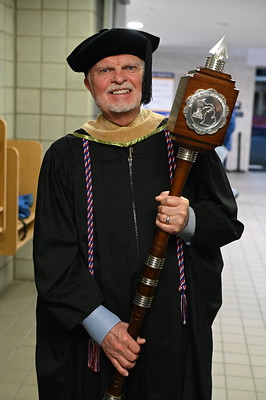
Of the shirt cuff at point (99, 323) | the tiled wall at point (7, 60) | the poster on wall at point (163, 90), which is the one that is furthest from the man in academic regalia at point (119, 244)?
the poster on wall at point (163, 90)

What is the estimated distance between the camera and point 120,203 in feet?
5.12

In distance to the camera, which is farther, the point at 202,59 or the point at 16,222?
the point at 202,59

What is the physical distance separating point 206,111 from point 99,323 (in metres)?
0.62

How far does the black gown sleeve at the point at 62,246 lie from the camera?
1500 millimetres

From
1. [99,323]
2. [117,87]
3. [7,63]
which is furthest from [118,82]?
[7,63]

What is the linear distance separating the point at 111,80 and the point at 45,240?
473mm

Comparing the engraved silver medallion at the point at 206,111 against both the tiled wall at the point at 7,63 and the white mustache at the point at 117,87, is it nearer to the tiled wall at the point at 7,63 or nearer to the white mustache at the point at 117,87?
the white mustache at the point at 117,87

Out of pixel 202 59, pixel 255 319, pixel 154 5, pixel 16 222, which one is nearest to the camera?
pixel 16 222

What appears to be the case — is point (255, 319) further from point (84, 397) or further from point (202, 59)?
point (202, 59)

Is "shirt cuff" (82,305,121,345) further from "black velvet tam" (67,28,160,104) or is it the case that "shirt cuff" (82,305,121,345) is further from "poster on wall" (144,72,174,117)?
"poster on wall" (144,72,174,117)

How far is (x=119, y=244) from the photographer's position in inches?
60.7

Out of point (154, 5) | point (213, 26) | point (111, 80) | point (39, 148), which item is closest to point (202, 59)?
point (213, 26)

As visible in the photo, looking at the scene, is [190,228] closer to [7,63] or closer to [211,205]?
[211,205]

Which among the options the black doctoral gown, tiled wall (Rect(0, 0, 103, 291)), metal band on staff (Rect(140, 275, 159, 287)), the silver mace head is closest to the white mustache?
the black doctoral gown
